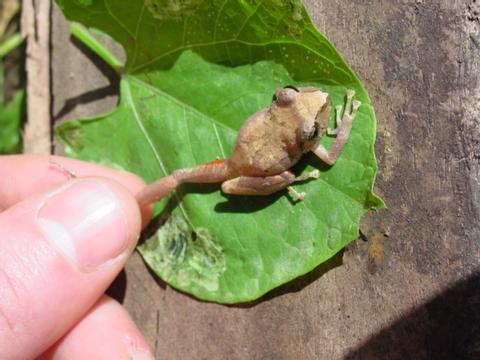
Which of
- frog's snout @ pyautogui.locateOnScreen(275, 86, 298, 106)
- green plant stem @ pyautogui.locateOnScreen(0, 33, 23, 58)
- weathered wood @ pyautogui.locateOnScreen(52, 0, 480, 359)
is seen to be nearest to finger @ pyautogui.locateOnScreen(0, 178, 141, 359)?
weathered wood @ pyautogui.locateOnScreen(52, 0, 480, 359)

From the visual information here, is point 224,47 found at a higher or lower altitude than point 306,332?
higher

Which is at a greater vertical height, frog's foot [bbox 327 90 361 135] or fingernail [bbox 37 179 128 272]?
frog's foot [bbox 327 90 361 135]

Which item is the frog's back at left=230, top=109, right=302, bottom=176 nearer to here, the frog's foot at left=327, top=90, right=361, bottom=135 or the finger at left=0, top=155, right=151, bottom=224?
the frog's foot at left=327, top=90, right=361, bottom=135

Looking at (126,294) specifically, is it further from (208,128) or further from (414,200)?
(414,200)

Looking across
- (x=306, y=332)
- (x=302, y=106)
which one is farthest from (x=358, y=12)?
(x=306, y=332)

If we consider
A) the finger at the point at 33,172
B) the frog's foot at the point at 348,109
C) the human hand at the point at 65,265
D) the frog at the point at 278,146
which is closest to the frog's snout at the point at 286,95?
the frog at the point at 278,146

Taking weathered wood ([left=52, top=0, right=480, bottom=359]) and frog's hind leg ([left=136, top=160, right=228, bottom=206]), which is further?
frog's hind leg ([left=136, top=160, right=228, bottom=206])

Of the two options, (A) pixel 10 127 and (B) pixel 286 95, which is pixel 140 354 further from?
(A) pixel 10 127
